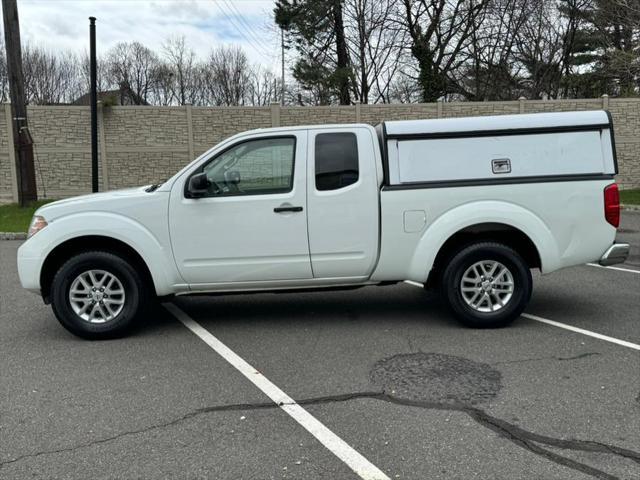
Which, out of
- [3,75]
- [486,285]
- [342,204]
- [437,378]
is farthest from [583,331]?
[3,75]

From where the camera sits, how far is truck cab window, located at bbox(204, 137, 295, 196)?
5461 millimetres

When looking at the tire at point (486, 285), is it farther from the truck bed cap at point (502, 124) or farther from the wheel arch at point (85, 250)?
the wheel arch at point (85, 250)

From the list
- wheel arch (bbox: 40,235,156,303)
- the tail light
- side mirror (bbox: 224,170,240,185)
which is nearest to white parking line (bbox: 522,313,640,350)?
the tail light

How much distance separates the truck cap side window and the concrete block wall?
590 inches

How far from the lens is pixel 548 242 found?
5.54 meters

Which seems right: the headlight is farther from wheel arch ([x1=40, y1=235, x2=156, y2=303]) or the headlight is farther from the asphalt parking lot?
the asphalt parking lot

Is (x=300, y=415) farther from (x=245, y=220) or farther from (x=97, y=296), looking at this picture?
(x=97, y=296)

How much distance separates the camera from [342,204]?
5457 mm

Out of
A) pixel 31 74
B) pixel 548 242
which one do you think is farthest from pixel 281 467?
pixel 31 74

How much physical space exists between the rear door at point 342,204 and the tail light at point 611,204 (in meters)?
2.17

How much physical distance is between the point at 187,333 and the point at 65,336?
1218 mm

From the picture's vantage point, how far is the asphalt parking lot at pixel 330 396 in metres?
3.23

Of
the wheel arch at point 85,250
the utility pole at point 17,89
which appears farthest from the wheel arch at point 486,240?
the utility pole at point 17,89

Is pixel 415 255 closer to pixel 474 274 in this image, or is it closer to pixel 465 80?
pixel 474 274
